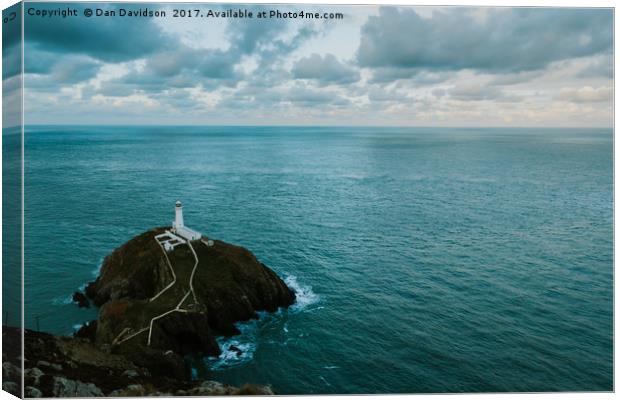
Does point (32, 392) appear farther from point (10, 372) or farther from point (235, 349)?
point (235, 349)

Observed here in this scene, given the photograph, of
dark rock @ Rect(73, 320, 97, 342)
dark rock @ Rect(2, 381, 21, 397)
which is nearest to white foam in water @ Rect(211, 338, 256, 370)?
dark rock @ Rect(73, 320, 97, 342)

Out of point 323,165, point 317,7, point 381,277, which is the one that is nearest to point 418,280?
point 381,277

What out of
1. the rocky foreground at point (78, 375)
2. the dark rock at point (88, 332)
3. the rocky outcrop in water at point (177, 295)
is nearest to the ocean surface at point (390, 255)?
the dark rock at point (88, 332)

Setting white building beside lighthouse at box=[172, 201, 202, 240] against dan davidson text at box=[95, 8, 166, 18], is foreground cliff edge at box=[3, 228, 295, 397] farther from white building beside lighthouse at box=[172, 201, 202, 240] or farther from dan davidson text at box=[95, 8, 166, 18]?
dan davidson text at box=[95, 8, 166, 18]

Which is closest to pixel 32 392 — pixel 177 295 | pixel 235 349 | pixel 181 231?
pixel 235 349

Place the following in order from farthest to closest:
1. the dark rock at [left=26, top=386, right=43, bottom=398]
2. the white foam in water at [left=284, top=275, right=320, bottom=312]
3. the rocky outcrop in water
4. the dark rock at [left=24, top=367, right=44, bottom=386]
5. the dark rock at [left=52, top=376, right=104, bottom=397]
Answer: the white foam in water at [left=284, top=275, right=320, bottom=312] → the rocky outcrop in water → the dark rock at [left=52, top=376, right=104, bottom=397] → the dark rock at [left=24, top=367, right=44, bottom=386] → the dark rock at [left=26, top=386, right=43, bottom=398]
